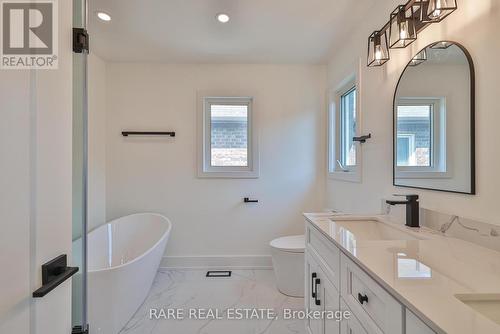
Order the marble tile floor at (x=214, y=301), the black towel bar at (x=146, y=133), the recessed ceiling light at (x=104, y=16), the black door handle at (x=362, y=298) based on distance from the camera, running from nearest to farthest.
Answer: the black door handle at (x=362, y=298)
the marble tile floor at (x=214, y=301)
the recessed ceiling light at (x=104, y=16)
the black towel bar at (x=146, y=133)

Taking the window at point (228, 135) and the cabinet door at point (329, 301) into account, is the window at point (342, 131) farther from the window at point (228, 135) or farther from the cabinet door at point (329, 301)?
the cabinet door at point (329, 301)

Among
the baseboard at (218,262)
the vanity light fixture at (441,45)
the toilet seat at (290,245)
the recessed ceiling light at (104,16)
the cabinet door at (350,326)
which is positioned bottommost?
the baseboard at (218,262)

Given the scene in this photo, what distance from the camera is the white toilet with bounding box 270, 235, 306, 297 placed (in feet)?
7.14

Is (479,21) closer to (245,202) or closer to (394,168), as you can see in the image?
(394,168)

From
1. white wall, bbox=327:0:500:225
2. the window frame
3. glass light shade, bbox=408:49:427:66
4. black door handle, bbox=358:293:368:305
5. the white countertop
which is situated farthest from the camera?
→ glass light shade, bbox=408:49:427:66

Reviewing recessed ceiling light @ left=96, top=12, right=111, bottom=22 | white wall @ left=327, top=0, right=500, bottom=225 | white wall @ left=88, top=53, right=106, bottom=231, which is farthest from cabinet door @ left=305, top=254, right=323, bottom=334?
recessed ceiling light @ left=96, top=12, right=111, bottom=22

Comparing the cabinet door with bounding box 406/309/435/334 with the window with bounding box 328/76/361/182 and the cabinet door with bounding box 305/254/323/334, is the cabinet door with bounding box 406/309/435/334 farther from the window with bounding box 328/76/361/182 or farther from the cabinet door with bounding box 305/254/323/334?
the window with bounding box 328/76/361/182

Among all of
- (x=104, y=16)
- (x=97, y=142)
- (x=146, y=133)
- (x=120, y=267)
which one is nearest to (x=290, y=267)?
(x=120, y=267)

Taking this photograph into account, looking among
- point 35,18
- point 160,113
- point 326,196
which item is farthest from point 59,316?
point 326,196


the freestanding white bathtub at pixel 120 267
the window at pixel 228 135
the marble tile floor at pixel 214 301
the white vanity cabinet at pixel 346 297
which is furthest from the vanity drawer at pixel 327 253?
the window at pixel 228 135

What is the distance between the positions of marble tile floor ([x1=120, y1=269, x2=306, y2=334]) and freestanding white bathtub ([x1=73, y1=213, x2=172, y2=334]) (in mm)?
178

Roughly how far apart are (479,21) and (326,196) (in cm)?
211

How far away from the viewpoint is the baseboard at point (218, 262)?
2.84 meters

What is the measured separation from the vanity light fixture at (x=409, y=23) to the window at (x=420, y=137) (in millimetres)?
265
